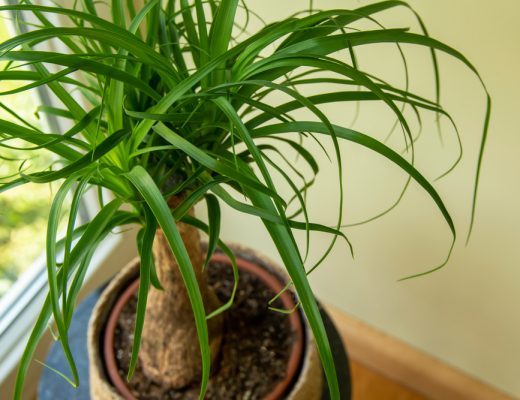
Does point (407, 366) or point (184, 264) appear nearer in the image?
point (184, 264)

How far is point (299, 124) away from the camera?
49 centimetres

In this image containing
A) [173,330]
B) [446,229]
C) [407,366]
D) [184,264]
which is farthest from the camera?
[407,366]

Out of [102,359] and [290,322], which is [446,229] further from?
[102,359]

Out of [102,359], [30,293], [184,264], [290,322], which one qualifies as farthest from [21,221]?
[184,264]

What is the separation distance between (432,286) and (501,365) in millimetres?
209

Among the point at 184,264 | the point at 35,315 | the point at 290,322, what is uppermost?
the point at 184,264

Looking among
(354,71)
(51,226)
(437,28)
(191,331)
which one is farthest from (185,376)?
(437,28)

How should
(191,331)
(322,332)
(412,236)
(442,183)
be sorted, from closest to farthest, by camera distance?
(322,332) < (191,331) < (442,183) < (412,236)

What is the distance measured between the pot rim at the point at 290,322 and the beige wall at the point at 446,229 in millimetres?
278

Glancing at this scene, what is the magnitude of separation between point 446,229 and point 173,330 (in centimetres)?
51

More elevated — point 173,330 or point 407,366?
point 173,330

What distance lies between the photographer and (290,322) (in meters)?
0.79

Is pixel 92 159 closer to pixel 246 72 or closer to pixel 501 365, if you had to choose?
pixel 246 72

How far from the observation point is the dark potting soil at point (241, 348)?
0.73m
